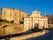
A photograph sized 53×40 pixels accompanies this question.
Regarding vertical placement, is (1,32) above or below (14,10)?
below

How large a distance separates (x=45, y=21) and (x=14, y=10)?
25.3m

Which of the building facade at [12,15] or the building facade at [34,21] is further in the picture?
the building facade at [12,15]

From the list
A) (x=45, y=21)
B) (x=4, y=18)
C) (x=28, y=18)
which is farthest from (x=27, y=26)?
(x=4, y=18)

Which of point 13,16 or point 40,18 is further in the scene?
point 13,16

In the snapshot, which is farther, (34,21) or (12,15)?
(12,15)

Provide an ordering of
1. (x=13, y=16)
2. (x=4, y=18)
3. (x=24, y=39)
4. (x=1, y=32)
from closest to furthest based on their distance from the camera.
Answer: (x=24, y=39), (x=1, y=32), (x=4, y=18), (x=13, y=16)

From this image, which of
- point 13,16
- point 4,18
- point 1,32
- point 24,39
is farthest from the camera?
point 13,16

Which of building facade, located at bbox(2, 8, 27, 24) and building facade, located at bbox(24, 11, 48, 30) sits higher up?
building facade, located at bbox(2, 8, 27, 24)

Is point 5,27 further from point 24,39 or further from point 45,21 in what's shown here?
point 24,39

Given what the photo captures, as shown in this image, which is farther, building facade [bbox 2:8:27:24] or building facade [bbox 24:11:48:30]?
building facade [bbox 2:8:27:24]

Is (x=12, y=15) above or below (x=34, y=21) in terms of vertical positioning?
above

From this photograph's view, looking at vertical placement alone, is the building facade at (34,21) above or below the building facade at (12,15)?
below

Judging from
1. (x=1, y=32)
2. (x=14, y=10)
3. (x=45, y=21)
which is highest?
(x=14, y=10)

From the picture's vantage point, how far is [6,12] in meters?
76.2
